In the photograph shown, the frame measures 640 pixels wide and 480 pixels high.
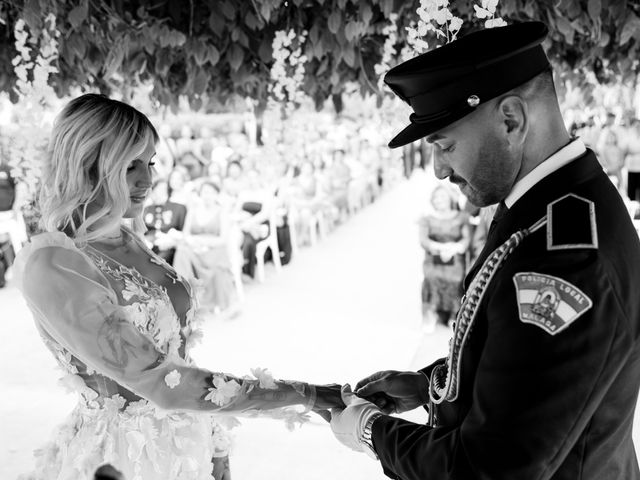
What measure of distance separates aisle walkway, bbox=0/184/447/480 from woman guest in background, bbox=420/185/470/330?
303 millimetres

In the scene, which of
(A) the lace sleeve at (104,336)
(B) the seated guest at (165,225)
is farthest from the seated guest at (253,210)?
(A) the lace sleeve at (104,336)

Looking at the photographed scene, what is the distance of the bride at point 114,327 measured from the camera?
5.04 feet

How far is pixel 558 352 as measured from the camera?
99cm

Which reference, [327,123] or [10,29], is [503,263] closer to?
[10,29]

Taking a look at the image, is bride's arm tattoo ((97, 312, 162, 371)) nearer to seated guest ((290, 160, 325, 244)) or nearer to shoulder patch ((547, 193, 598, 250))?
shoulder patch ((547, 193, 598, 250))

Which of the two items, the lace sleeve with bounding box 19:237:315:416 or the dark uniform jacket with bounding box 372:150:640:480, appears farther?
the lace sleeve with bounding box 19:237:315:416

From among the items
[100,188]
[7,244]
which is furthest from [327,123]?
[100,188]

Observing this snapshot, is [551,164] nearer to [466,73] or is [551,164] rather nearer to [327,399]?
[466,73]

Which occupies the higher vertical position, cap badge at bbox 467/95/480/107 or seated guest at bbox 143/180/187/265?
cap badge at bbox 467/95/480/107

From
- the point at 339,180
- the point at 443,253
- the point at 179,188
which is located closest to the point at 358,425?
the point at 443,253

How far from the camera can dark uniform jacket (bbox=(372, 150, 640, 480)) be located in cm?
100

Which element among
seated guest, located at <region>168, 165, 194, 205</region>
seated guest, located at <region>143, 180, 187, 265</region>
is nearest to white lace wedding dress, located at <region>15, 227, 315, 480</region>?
seated guest, located at <region>143, 180, 187, 265</region>

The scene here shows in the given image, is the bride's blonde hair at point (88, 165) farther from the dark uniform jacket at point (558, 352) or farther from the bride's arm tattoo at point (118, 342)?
the dark uniform jacket at point (558, 352)

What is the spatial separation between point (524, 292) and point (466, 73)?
1.33ft
